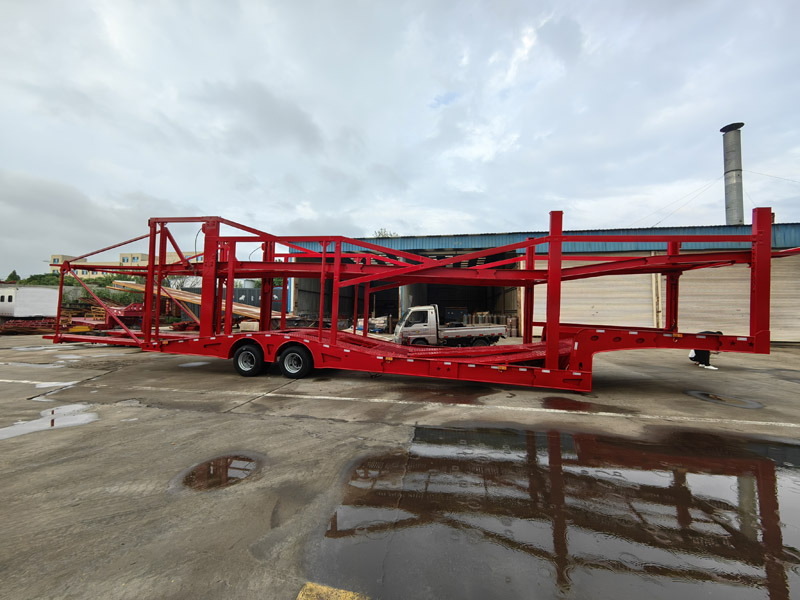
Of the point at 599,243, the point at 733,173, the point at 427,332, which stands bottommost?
the point at 427,332

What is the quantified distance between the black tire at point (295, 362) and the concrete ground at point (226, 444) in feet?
0.87

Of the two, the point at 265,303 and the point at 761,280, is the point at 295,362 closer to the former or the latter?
the point at 265,303

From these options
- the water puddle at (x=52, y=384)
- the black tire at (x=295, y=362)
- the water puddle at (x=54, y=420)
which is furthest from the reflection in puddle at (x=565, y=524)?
the water puddle at (x=52, y=384)

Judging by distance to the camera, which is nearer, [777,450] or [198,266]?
[777,450]

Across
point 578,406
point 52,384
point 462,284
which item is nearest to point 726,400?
point 578,406

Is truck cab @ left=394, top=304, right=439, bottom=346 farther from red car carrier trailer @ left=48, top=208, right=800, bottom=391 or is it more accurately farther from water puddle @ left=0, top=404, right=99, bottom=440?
water puddle @ left=0, top=404, right=99, bottom=440

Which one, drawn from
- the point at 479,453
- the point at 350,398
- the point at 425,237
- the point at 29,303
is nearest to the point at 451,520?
the point at 479,453

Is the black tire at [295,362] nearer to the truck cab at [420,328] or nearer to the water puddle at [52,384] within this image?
the water puddle at [52,384]

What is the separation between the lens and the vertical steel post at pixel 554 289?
6.86 m

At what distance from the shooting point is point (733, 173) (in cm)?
2425

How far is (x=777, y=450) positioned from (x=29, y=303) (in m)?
33.2

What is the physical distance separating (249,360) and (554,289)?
7158mm

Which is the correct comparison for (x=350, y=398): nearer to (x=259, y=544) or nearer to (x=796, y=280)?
(x=259, y=544)

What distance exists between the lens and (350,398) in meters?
6.88
